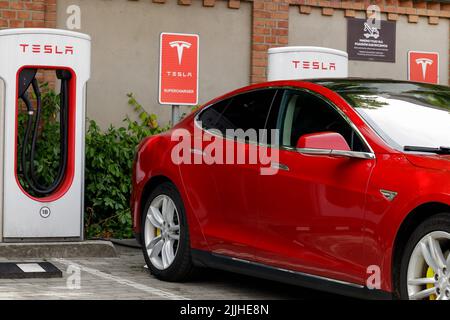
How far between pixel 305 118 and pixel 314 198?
73 cm

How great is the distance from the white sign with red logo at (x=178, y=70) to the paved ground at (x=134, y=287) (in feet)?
6.73

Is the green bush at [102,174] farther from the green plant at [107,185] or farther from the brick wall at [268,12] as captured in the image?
the brick wall at [268,12]

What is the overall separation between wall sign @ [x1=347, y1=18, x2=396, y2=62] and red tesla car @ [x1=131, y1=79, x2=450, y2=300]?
566 cm

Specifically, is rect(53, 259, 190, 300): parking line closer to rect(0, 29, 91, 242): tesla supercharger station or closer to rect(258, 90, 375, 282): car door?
rect(0, 29, 91, 242): tesla supercharger station

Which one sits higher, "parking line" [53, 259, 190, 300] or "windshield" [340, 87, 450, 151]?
"windshield" [340, 87, 450, 151]

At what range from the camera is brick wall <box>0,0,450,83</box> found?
433 inches

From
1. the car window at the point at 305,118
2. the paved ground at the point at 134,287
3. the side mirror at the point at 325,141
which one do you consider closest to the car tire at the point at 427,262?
the side mirror at the point at 325,141

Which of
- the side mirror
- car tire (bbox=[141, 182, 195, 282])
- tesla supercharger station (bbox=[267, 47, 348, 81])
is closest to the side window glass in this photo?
car tire (bbox=[141, 182, 195, 282])

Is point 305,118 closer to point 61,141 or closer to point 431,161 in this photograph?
point 431,161

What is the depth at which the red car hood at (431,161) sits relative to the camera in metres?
5.56

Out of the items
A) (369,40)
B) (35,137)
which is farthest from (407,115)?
(369,40)
